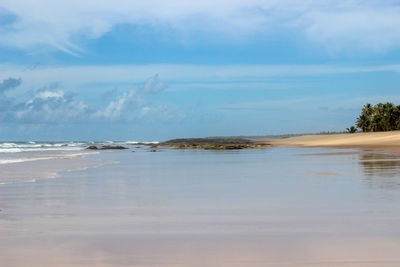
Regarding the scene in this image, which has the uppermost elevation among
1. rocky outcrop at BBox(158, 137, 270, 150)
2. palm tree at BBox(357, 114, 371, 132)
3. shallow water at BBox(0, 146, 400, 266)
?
palm tree at BBox(357, 114, 371, 132)

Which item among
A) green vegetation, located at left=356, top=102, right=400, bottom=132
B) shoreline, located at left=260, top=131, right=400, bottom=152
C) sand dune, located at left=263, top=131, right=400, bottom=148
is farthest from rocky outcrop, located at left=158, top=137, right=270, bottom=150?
green vegetation, located at left=356, top=102, right=400, bottom=132

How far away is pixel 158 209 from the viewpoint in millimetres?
10977

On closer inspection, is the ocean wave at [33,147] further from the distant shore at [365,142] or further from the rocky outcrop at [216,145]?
the distant shore at [365,142]

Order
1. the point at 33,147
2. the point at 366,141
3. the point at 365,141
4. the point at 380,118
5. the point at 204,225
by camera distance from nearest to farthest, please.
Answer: the point at 204,225 < the point at 366,141 < the point at 365,141 < the point at 33,147 < the point at 380,118

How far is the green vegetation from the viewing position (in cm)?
10794

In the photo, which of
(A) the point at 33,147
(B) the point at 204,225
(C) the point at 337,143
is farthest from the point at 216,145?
(B) the point at 204,225

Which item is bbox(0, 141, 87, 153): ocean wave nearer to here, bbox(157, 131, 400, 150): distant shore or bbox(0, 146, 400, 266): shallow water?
bbox(157, 131, 400, 150): distant shore

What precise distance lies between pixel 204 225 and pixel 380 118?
11001 cm

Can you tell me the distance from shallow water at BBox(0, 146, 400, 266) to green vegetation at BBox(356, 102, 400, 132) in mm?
99464

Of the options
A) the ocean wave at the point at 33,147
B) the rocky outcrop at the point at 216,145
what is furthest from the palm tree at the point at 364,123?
the ocean wave at the point at 33,147

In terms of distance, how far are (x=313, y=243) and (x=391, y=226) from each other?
1.95m

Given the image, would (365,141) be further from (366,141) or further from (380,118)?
(380,118)

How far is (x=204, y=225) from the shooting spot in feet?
29.3

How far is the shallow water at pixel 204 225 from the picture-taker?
261 inches
